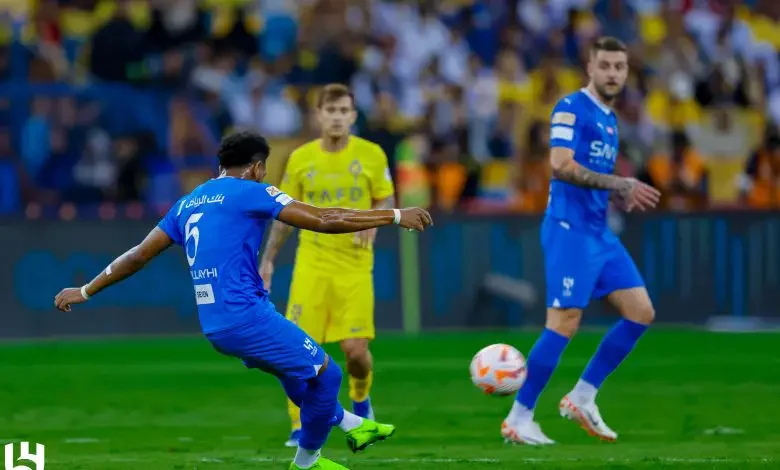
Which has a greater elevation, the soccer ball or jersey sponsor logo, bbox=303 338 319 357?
jersey sponsor logo, bbox=303 338 319 357

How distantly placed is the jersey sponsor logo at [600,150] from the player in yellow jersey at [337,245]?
1.43 meters

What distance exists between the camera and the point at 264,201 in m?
7.72

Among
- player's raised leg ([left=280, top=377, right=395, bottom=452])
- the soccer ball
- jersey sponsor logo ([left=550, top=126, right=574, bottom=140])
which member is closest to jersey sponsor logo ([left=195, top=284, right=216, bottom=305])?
player's raised leg ([left=280, top=377, right=395, bottom=452])

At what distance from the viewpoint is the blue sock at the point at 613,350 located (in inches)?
406

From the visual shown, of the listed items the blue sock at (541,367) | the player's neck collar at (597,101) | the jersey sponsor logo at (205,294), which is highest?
the player's neck collar at (597,101)

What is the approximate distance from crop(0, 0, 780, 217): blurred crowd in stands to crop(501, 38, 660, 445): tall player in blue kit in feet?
28.6

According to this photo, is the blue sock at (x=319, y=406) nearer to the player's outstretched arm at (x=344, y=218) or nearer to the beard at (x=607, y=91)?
the player's outstretched arm at (x=344, y=218)

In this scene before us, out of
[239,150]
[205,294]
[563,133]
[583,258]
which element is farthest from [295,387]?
[563,133]

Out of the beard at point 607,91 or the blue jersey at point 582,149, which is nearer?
the blue jersey at point 582,149

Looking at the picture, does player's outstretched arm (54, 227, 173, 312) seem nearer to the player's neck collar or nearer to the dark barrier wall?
the player's neck collar

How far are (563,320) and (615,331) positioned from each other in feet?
1.49

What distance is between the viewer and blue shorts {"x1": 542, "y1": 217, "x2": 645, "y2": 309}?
10.1 m

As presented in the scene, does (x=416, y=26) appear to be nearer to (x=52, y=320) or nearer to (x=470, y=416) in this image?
(x=52, y=320)

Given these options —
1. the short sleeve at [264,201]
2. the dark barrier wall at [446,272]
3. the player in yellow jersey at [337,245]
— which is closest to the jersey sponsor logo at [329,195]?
the player in yellow jersey at [337,245]
